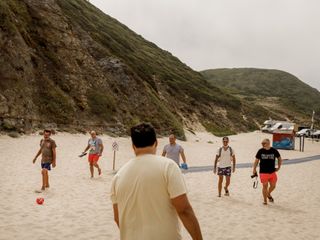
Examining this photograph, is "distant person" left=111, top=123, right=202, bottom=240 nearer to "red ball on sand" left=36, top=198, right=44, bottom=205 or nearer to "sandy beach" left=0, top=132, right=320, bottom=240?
"sandy beach" left=0, top=132, right=320, bottom=240

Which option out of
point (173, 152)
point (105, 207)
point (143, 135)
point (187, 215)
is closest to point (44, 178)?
point (105, 207)

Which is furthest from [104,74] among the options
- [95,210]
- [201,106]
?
[95,210]

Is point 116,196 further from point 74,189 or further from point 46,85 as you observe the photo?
point 46,85

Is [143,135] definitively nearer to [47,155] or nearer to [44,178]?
[47,155]

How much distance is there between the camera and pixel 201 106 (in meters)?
69.9

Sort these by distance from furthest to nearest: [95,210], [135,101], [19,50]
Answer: [135,101] → [19,50] → [95,210]

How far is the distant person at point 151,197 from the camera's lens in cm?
315

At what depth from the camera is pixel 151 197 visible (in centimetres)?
319

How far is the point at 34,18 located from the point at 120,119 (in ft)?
42.8

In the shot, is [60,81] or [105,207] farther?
[60,81]

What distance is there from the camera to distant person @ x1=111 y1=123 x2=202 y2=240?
10.3 ft

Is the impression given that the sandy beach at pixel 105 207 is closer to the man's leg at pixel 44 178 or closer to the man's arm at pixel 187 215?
the man's leg at pixel 44 178

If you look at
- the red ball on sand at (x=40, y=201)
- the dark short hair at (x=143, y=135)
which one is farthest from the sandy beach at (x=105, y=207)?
the dark short hair at (x=143, y=135)

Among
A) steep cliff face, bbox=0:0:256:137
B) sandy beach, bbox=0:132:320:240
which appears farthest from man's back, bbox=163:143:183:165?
steep cliff face, bbox=0:0:256:137
